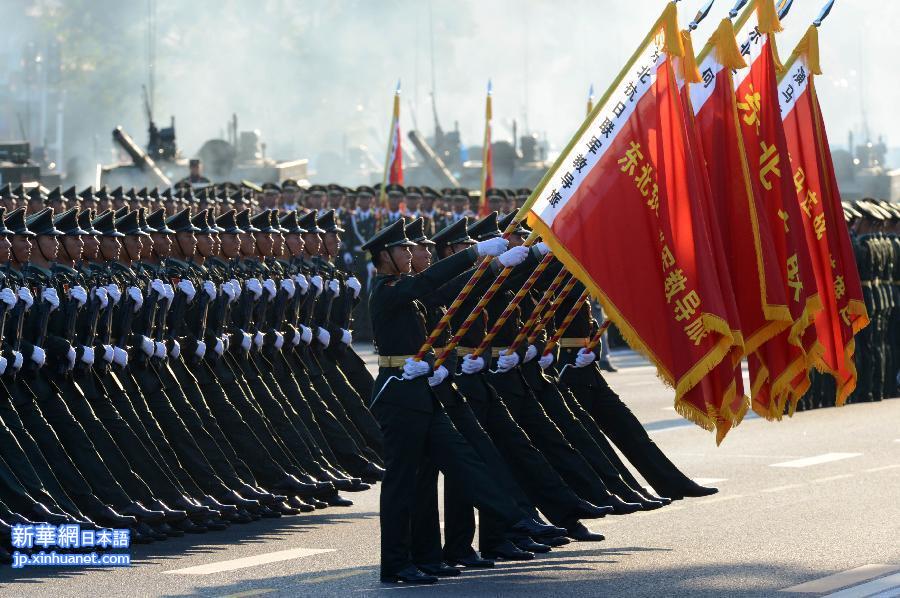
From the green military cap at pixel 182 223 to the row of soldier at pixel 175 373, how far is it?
14 millimetres

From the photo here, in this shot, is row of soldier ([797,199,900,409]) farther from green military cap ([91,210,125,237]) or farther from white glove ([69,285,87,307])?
white glove ([69,285,87,307])

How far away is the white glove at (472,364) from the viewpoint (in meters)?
10.3

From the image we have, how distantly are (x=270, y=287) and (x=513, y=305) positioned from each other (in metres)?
2.75

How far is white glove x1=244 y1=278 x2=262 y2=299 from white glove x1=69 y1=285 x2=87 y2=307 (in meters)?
1.65

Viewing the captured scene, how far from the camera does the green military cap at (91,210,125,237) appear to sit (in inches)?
454

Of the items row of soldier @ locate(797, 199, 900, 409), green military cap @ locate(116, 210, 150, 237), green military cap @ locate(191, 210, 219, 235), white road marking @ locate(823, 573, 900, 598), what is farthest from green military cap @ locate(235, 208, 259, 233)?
row of soldier @ locate(797, 199, 900, 409)

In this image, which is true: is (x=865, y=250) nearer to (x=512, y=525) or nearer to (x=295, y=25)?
(x=512, y=525)

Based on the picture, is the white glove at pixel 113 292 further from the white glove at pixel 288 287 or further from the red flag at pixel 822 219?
the red flag at pixel 822 219

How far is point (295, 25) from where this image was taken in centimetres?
6994

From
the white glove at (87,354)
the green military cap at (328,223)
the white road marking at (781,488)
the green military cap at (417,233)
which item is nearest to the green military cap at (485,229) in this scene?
the green military cap at (417,233)

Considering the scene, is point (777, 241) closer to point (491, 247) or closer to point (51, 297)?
point (491, 247)

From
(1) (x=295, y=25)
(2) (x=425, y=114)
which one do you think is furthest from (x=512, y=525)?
(2) (x=425, y=114)

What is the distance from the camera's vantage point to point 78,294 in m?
10.8

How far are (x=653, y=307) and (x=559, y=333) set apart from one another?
4.50 feet
